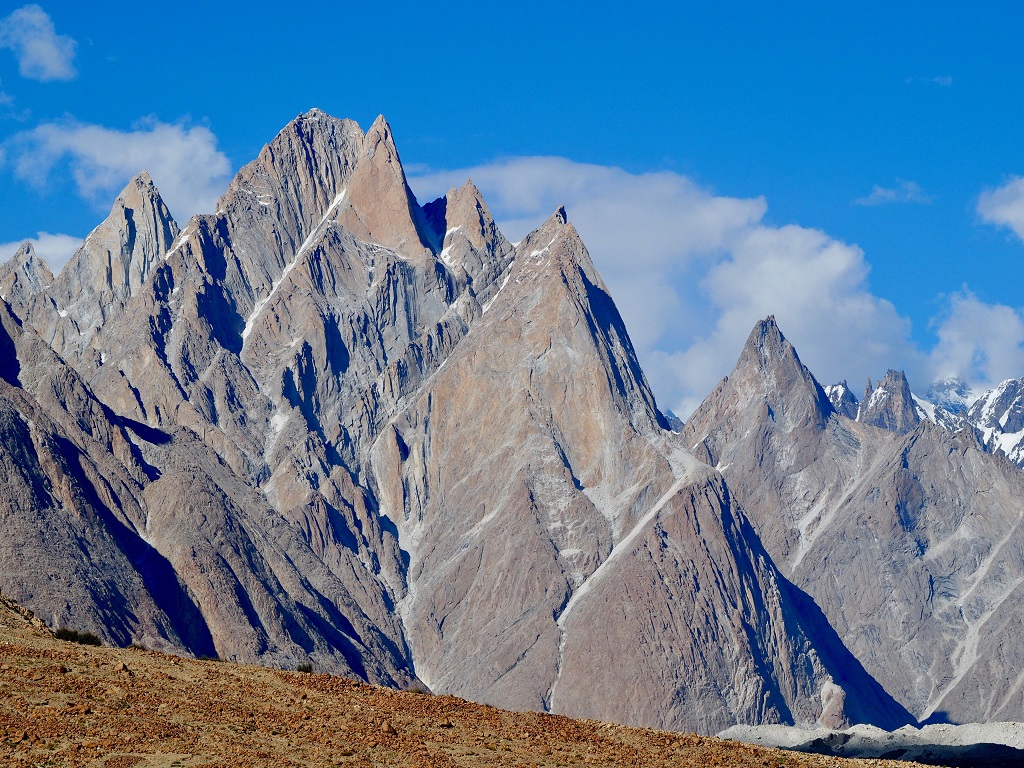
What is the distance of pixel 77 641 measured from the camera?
66.3 m

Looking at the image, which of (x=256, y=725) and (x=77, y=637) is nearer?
(x=256, y=725)

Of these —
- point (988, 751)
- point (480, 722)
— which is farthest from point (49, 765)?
point (988, 751)

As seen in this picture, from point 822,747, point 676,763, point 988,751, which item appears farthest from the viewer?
point 822,747

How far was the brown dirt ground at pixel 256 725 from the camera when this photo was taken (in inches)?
1905

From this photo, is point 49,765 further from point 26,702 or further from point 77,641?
point 77,641

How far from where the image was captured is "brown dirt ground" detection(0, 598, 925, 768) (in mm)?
48375

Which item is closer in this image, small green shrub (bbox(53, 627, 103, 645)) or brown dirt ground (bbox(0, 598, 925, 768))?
brown dirt ground (bbox(0, 598, 925, 768))

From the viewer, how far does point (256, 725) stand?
52.3 m

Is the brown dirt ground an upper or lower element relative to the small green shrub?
lower

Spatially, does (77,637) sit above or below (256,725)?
above

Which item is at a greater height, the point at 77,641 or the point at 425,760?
the point at 77,641

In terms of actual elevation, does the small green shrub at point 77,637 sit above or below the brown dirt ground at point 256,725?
above

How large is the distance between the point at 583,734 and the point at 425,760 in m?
8.18

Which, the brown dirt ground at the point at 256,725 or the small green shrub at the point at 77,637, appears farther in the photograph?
the small green shrub at the point at 77,637
